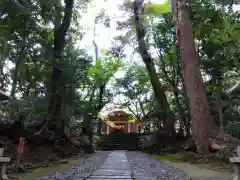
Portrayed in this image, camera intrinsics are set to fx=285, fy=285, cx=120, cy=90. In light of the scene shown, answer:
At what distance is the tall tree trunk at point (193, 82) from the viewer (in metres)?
9.10

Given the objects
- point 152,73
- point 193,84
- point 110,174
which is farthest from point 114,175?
point 152,73

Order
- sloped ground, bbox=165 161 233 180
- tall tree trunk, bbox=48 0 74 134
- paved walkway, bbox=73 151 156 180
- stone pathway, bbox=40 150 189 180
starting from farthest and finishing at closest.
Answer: tall tree trunk, bbox=48 0 74 134 → sloped ground, bbox=165 161 233 180 → stone pathway, bbox=40 150 189 180 → paved walkway, bbox=73 151 156 180

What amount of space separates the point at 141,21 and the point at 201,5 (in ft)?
13.0

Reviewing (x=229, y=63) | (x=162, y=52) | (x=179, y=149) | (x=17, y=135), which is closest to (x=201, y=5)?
(x=229, y=63)

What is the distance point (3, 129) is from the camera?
29.6ft

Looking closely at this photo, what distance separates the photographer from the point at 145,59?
14.7 m

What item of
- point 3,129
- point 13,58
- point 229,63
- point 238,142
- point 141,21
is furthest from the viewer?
point 141,21

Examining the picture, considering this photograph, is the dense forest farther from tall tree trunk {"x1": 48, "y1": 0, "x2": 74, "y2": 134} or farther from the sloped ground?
the sloped ground

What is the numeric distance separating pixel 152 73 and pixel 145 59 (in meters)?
0.82

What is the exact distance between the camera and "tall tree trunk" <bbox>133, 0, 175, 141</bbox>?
14.1 meters

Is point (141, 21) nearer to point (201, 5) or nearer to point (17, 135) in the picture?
point (201, 5)

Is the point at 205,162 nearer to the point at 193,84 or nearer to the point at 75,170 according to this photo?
the point at 193,84

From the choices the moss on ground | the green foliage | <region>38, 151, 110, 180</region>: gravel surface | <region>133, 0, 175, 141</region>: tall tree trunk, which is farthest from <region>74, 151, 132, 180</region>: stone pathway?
the green foliage

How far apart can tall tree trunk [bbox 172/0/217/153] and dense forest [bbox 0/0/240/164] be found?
1.2 inches
